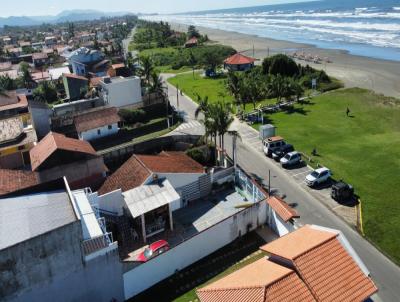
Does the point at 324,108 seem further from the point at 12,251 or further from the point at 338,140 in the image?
the point at 12,251

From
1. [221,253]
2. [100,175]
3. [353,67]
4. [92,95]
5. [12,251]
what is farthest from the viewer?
[353,67]

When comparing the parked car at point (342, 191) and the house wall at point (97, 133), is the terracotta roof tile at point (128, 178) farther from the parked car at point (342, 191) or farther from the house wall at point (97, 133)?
the house wall at point (97, 133)

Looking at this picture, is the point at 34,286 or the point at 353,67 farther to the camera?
the point at 353,67

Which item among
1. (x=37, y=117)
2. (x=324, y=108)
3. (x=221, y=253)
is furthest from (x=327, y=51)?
(x=221, y=253)

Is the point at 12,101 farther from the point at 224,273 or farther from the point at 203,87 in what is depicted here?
the point at 224,273

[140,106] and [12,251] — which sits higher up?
[12,251]

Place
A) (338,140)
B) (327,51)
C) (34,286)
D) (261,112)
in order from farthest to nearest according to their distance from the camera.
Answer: (327,51)
(261,112)
(338,140)
(34,286)

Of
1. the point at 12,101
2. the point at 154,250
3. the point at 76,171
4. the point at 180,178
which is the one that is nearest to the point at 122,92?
the point at 12,101
